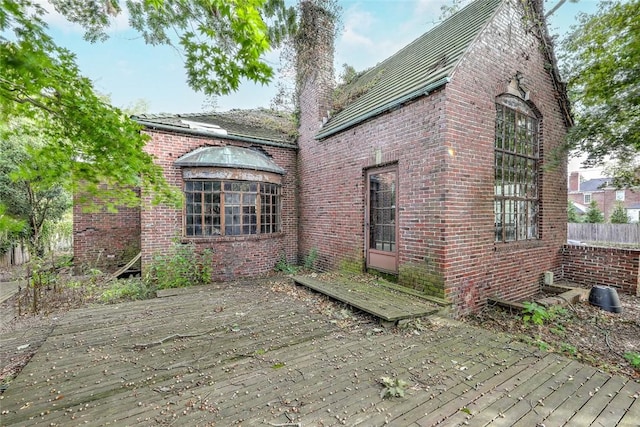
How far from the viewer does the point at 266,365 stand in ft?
10.4

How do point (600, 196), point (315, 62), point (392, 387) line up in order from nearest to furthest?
point (392, 387) → point (315, 62) → point (600, 196)

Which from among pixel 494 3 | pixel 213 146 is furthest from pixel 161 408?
pixel 494 3

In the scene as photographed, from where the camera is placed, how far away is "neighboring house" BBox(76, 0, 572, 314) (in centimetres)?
504

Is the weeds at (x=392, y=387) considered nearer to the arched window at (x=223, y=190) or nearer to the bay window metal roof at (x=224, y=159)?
the arched window at (x=223, y=190)

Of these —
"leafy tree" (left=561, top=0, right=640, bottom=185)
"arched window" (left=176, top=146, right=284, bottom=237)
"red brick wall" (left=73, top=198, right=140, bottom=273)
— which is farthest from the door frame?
"red brick wall" (left=73, top=198, right=140, bottom=273)

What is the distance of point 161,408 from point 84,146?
→ 9.04 feet

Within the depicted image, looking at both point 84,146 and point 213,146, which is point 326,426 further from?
point 213,146

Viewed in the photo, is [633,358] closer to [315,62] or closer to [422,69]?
[422,69]

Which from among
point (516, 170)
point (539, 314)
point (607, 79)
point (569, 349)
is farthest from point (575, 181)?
point (569, 349)

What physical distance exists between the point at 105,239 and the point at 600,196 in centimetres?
4484

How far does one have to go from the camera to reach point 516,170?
6195 millimetres

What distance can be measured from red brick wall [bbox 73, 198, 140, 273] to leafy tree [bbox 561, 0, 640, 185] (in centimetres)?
1258

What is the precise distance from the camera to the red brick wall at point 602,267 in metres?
6.23

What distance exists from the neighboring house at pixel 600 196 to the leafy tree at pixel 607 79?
30080mm
